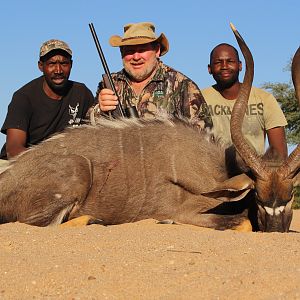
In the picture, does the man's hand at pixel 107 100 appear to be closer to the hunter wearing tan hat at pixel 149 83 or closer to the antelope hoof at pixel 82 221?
the hunter wearing tan hat at pixel 149 83

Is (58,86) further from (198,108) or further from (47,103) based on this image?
(198,108)

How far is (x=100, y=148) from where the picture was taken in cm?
571

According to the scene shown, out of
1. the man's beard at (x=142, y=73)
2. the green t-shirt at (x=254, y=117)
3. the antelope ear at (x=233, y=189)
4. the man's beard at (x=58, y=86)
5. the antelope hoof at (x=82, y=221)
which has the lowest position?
the antelope hoof at (x=82, y=221)

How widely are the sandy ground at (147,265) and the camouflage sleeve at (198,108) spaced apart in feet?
6.75

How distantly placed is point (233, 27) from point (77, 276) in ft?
8.58

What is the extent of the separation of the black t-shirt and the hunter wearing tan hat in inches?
11.1

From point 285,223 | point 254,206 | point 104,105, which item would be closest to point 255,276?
point 285,223

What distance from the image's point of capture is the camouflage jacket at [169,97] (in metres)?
6.49

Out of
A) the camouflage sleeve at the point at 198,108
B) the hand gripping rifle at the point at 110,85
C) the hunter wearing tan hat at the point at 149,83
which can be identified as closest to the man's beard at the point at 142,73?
the hunter wearing tan hat at the point at 149,83

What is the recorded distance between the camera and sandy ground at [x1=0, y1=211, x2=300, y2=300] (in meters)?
2.94

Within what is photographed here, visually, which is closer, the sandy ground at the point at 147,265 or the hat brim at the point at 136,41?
the sandy ground at the point at 147,265

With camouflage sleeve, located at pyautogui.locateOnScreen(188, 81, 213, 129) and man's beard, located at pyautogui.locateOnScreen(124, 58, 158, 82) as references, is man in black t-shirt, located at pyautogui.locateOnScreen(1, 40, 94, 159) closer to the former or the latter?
man's beard, located at pyautogui.locateOnScreen(124, 58, 158, 82)

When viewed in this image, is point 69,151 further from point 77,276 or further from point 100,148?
point 77,276

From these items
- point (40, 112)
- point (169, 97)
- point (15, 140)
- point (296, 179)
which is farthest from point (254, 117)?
point (15, 140)
